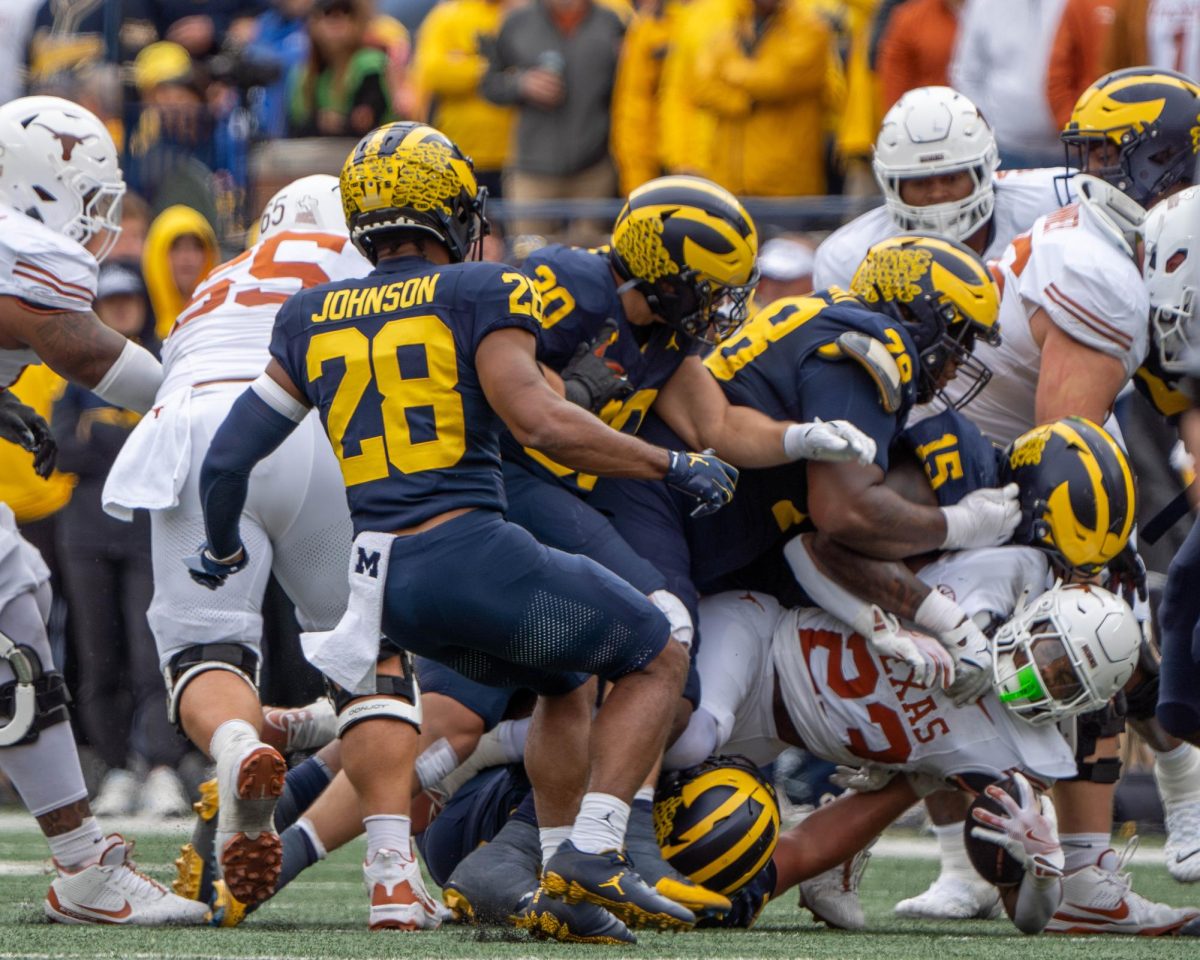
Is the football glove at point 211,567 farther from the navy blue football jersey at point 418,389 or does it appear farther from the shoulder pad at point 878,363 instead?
the shoulder pad at point 878,363

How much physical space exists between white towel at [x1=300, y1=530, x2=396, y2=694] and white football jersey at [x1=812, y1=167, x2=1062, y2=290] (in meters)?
2.53

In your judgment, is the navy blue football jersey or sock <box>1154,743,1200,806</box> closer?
the navy blue football jersey

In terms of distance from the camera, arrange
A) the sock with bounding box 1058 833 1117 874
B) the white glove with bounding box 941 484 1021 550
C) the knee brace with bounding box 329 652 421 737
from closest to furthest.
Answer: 1. the knee brace with bounding box 329 652 421 737
2. the white glove with bounding box 941 484 1021 550
3. the sock with bounding box 1058 833 1117 874

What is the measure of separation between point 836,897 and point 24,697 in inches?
79.8

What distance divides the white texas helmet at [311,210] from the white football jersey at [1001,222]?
1633 mm

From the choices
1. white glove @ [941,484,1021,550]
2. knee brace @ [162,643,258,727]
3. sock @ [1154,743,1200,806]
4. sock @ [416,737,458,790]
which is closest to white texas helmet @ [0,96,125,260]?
knee brace @ [162,643,258,727]

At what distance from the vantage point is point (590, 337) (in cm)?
544

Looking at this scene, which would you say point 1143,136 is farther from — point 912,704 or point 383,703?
point 383,703

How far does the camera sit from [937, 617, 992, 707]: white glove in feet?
17.5

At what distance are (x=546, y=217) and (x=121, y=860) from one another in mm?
4920

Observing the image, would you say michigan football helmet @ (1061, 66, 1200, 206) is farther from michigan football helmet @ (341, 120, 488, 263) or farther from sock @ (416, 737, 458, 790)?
sock @ (416, 737, 458, 790)

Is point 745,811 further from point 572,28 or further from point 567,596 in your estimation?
point 572,28

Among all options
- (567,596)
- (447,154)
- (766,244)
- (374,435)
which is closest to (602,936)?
(567,596)

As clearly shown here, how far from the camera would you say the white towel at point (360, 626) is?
4641 millimetres
